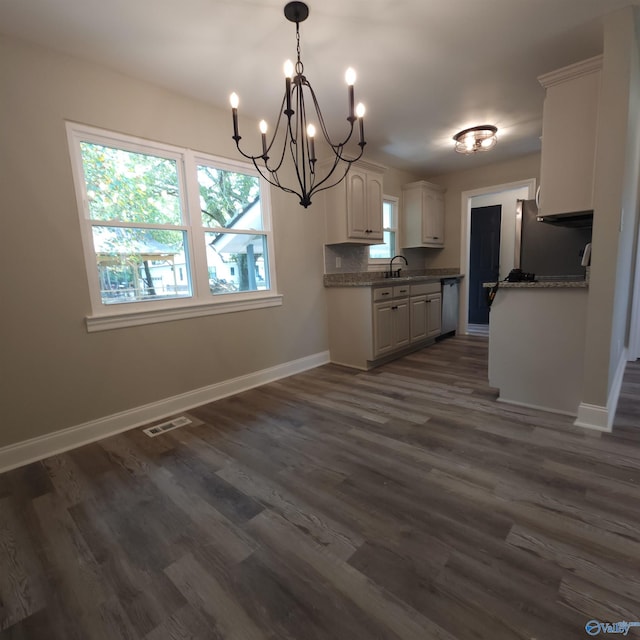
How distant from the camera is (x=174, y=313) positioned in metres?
2.74

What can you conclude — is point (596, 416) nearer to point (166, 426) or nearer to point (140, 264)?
point (166, 426)

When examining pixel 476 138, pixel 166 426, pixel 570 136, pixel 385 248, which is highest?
pixel 476 138

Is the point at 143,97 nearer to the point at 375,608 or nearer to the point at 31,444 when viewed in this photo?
the point at 31,444

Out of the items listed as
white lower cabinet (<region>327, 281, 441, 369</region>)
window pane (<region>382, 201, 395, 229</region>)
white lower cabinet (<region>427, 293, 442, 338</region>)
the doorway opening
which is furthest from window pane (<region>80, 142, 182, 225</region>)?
the doorway opening

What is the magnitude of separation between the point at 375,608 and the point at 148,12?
298 cm

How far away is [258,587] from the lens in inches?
47.4

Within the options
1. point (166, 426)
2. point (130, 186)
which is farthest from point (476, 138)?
point (166, 426)

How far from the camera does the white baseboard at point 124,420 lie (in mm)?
2096

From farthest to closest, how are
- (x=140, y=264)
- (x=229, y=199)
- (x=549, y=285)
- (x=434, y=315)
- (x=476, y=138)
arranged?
(x=434, y=315), (x=476, y=138), (x=229, y=199), (x=140, y=264), (x=549, y=285)

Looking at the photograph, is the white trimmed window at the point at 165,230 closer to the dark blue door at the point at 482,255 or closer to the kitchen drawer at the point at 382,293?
the kitchen drawer at the point at 382,293

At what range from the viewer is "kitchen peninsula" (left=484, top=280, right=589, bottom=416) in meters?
2.31

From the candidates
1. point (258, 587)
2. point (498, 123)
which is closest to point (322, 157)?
point (498, 123)

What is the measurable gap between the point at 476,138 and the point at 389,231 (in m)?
1.69

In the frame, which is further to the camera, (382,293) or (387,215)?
(387,215)
